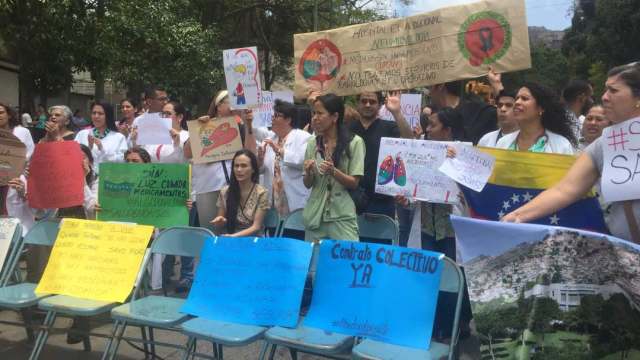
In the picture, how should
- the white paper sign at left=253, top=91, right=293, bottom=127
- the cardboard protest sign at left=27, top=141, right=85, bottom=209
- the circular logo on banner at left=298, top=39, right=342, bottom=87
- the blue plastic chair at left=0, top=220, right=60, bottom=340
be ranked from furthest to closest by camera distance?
1. the white paper sign at left=253, top=91, right=293, bottom=127
2. the circular logo on banner at left=298, top=39, right=342, bottom=87
3. the cardboard protest sign at left=27, top=141, right=85, bottom=209
4. the blue plastic chair at left=0, top=220, right=60, bottom=340

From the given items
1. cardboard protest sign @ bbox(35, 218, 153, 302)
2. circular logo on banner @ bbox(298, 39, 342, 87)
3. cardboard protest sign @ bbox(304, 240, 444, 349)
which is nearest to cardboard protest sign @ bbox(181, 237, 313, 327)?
cardboard protest sign @ bbox(304, 240, 444, 349)

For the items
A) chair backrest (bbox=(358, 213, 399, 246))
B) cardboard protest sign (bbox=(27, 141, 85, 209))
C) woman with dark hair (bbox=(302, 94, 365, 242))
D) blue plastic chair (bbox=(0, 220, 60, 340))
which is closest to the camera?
blue plastic chair (bbox=(0, 220, 60, 340))

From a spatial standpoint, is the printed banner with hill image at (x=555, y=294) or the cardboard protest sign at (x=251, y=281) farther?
the cardboard protest sign at (x=251, y=281)

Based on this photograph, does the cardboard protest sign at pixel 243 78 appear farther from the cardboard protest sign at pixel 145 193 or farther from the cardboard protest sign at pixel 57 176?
the cardboard protest sign at pixel 57 176

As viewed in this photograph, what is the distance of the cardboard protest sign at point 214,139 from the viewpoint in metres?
5.23

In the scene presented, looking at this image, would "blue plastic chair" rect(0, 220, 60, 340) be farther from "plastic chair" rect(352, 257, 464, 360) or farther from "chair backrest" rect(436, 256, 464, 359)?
"chair backrest" rect(436, 256, 464, 359)

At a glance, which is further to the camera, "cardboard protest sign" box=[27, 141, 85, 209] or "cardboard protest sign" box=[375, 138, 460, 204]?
"cardboard protest sign" box=[27, 141, 85, 209]

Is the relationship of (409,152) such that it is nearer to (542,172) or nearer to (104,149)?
(542,172)

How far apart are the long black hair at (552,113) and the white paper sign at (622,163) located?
92cm

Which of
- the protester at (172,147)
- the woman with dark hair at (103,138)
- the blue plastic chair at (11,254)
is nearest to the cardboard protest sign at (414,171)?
the protester at (172,147)

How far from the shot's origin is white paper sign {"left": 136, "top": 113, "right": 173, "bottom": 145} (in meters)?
5.86

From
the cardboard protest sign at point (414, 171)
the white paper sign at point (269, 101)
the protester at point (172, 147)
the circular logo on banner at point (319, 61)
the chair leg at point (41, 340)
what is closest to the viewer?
the chair leg at point (41, 340)

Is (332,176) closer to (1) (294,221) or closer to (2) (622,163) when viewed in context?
(1) (294,221)

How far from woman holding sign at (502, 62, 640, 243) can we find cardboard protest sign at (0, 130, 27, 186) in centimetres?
385
